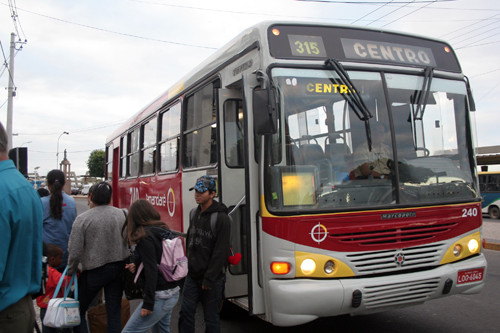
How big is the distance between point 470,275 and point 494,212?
1979 centimetres

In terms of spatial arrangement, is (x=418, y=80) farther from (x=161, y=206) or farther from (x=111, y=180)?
(x=111, y=180)

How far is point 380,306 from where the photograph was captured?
13.4 feet

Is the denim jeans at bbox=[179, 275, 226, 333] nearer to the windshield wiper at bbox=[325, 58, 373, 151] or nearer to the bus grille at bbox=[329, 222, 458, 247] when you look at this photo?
the bus grille at bbox=[329, 222, 458, 247]

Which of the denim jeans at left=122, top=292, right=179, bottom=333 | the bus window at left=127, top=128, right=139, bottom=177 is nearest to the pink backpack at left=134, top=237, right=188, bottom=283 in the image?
the denim jeans at left=122, top=292, right=179, bottom=333

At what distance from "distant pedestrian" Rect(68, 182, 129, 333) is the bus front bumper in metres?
1.40

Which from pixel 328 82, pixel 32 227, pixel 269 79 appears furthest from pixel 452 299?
pixel 32 227

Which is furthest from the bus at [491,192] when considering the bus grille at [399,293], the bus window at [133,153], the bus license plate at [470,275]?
the bus grille at [399,293]

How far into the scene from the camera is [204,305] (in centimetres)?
410

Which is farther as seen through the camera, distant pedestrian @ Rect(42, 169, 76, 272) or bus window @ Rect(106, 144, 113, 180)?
bus window @ Rect(106, 144, 113, 180)

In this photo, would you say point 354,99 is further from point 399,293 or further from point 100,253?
point 100,253

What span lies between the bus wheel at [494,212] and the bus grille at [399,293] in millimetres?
20037

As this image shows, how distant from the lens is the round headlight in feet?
13.3

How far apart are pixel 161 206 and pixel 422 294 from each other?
4.27 meters

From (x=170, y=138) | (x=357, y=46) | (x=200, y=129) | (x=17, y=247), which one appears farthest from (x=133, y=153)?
(x=17, y=247)
